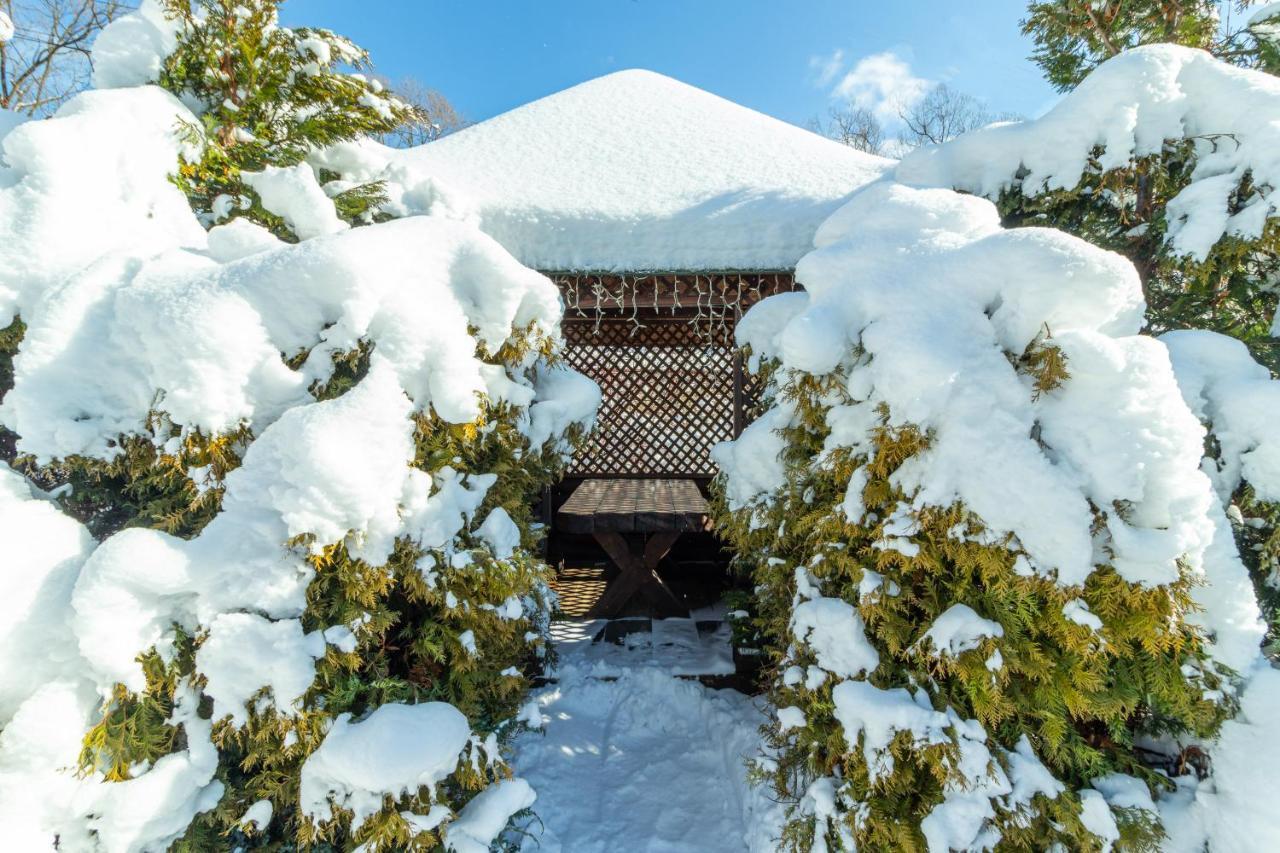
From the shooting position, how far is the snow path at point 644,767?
9.25ft

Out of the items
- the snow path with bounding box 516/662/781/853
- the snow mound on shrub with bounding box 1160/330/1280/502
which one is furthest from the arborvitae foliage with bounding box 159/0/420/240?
the snow mound on shrub with bounding box 1160/330/1280/502

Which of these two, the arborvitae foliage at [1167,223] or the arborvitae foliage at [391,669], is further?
the arborvitae foliage at [1167,223]

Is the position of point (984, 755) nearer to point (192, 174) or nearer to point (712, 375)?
point (712, 375)

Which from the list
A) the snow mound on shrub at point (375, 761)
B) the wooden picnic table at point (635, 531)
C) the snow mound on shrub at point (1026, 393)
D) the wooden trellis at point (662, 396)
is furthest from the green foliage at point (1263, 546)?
the snow mound on shrub at point (375, 761)

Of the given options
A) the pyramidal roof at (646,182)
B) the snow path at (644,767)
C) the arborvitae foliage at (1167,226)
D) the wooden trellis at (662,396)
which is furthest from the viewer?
the wooden trellis at (662,396)

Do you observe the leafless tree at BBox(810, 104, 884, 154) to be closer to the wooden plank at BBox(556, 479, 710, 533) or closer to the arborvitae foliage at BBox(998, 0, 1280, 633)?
the arborvitae foliage at BBox(998, 0, 1280, 633)

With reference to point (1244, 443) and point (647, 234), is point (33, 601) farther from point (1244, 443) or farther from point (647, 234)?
point (1244, 443)

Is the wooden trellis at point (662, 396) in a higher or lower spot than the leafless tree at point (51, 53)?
lower

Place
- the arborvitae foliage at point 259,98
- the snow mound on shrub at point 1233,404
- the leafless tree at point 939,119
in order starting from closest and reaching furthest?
the snow mound on shrub at point 1233,404 → the arborvitae foliage at point 259,98 → the leafless tree at point 939,119

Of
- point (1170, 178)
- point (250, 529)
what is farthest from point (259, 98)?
point (1170, 178)

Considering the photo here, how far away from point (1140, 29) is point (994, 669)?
15.7 feet

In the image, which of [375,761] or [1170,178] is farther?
[1170,178]

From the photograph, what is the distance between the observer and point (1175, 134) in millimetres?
2828

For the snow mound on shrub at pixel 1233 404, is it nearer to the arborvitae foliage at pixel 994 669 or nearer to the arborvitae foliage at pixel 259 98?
the arborvitae foliage at pixel 994 669
